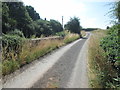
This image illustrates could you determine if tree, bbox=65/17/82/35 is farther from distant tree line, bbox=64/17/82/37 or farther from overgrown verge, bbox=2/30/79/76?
overgrown verge, bbox=2/30/79/76

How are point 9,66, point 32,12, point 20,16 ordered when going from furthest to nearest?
point 32,12 → point 20,16 → point 9,66

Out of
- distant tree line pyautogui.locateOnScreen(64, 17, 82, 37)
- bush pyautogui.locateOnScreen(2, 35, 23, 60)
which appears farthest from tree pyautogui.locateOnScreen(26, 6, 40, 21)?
bush pyautogui.locateOnScreen(2, 35, 23, 60)

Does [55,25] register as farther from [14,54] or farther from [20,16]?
[14,54]

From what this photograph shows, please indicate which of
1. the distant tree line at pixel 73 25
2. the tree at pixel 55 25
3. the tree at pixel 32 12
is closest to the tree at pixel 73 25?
the distant tree line at pixel 73 25

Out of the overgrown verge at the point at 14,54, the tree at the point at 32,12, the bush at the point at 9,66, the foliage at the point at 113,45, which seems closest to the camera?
the foliage at the point at 113,45

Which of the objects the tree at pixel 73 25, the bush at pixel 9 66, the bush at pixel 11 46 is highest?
the tree at pixel 73 25

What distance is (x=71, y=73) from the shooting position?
7105 millimetres

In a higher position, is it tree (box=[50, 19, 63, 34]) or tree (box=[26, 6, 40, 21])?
tree (box=[26, 6, 40, 21])

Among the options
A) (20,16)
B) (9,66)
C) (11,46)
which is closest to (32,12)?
(20,16)

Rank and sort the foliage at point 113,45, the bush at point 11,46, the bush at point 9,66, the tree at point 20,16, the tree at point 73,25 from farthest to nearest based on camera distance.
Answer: the tree at point 73,25
the tree at point 20,16
the bush at point 11,46
the bush at point 9,66
the foliage at point 113,45

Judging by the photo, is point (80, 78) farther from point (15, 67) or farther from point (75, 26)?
point (75, 26)

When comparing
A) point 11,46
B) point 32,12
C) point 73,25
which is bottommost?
point 11,46

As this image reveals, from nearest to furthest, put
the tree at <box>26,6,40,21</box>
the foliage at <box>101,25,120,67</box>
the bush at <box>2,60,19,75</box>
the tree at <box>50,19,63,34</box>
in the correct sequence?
the foliage at <box>101,25,120,67</box> < the bush at <box>2,60,19,75</box> < the tree at <box>26,6,40,21</box> < the tree at <box>50,19,63,34</box>

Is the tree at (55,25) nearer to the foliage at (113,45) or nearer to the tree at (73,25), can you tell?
the tree at (73,25)
